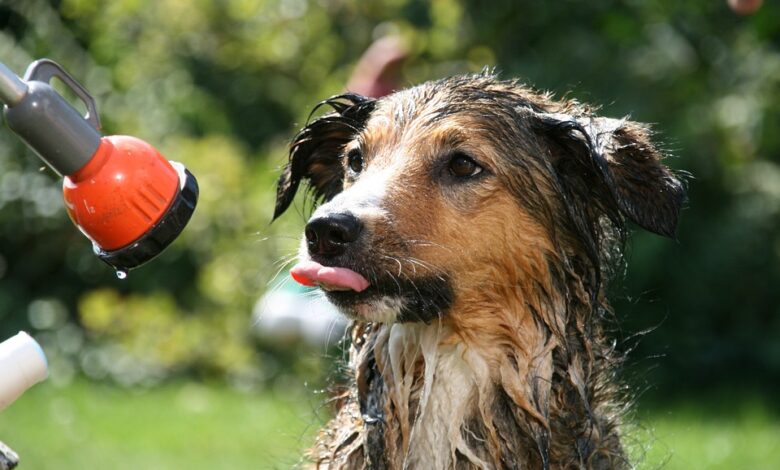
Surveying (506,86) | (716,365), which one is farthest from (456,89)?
(716,365)

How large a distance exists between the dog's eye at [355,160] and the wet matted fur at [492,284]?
0.16 metres

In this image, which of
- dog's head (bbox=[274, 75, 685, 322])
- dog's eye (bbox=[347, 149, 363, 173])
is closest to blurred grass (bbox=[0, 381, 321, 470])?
dog's eye (bbox=[347, 149, 363, 173])

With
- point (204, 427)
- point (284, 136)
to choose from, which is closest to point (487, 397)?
point (204, 427)

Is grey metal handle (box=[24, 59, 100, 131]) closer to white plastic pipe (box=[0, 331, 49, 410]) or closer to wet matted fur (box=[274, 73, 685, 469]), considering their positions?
white plastic pipe (box=[0, 331, 49, 410])

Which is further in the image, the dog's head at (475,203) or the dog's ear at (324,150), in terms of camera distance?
the dog's ear at (324,150)

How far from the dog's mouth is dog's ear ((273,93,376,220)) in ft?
2.32

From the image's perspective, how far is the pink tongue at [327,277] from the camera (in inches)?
129

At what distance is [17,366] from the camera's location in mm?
2381

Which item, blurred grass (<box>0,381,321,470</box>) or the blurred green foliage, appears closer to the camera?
blurred grass (<box>0,381,321,470</box>)

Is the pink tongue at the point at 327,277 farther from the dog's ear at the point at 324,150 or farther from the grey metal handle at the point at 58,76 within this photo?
the grey metal handle at the point at 58,76

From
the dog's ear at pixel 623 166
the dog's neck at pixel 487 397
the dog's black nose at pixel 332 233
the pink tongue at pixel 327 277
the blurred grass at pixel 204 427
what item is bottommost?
the blurred grass at pixel 204 427

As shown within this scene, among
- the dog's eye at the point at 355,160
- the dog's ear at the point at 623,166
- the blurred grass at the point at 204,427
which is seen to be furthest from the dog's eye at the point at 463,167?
the blurred grass at the point at 204,427

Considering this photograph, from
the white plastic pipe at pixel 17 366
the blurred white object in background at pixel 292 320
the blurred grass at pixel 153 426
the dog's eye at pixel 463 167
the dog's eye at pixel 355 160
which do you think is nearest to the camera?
the white plastic pipe at pixel 17 366

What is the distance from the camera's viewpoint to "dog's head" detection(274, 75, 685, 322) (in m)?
3.38
